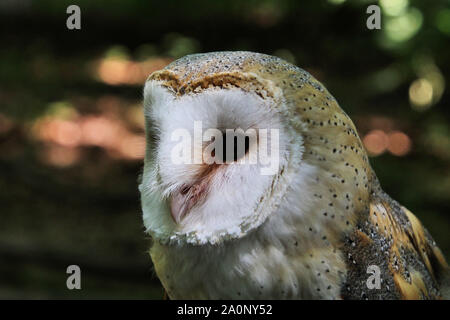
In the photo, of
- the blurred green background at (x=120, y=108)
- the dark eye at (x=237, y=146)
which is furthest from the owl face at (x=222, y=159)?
the blurred green background at (x=120, y=108)

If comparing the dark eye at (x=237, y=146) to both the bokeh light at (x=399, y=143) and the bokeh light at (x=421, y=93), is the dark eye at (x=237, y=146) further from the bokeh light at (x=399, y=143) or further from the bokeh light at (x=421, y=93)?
the bokeh light at (x=399, y=143)

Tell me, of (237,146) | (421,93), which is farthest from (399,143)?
(237,146)

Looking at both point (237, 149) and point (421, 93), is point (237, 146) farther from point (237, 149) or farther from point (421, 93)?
point (421, 93)

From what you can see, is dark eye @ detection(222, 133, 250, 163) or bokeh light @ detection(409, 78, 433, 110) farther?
bokeh light @ detection(409, 78, 433, 110)

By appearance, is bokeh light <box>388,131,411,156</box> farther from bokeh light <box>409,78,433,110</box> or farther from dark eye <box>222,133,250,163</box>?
dark eye <box>222,133,250,163</box>

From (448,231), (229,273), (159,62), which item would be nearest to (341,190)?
(229,273)

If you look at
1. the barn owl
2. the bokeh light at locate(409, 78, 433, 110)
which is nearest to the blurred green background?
the bokeh light at locate(409, 78, 433, 110)

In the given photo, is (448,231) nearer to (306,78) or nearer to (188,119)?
(306,78)
